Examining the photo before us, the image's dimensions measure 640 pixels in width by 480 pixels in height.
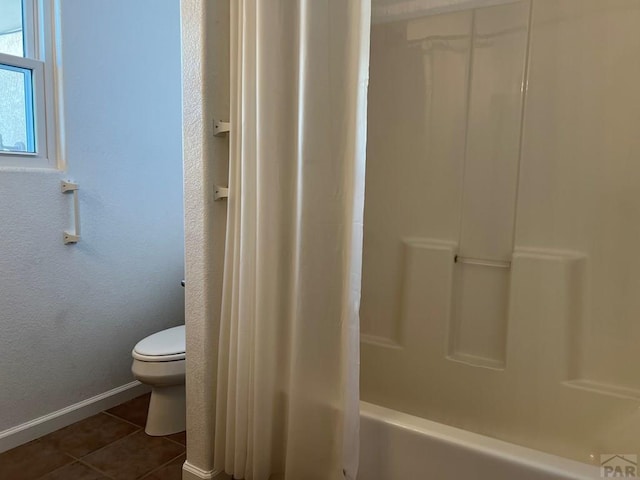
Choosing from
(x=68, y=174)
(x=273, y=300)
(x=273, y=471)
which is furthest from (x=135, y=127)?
(x=273, y=471)

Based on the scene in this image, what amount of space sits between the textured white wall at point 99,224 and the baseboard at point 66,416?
1.3 inches

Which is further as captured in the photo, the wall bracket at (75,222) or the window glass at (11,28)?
the wall bracket at (75,222)

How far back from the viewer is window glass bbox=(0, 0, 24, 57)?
1.92 m

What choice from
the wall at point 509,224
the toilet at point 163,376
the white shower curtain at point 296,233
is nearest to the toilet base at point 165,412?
the toilet at point 163,376

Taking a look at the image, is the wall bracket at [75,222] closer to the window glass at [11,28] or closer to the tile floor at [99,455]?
the window glass at [11,28]

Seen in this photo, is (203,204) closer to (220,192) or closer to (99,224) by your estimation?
(220,192)

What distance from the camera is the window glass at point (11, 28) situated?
75.6 inches

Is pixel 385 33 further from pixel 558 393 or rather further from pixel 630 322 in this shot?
pixel 558 393

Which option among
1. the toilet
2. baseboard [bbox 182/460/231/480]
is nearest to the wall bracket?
the toilet

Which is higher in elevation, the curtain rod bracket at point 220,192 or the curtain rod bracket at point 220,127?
the curtain rod bracket at point 220,127

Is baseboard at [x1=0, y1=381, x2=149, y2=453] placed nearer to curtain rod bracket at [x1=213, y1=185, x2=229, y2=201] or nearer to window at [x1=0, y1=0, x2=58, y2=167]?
window at [x1=0, y1=0, x2=58, y2=167]

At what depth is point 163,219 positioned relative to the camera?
253 centimetres

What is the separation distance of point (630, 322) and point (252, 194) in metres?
1.50

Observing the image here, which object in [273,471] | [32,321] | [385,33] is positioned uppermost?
[385,33]
